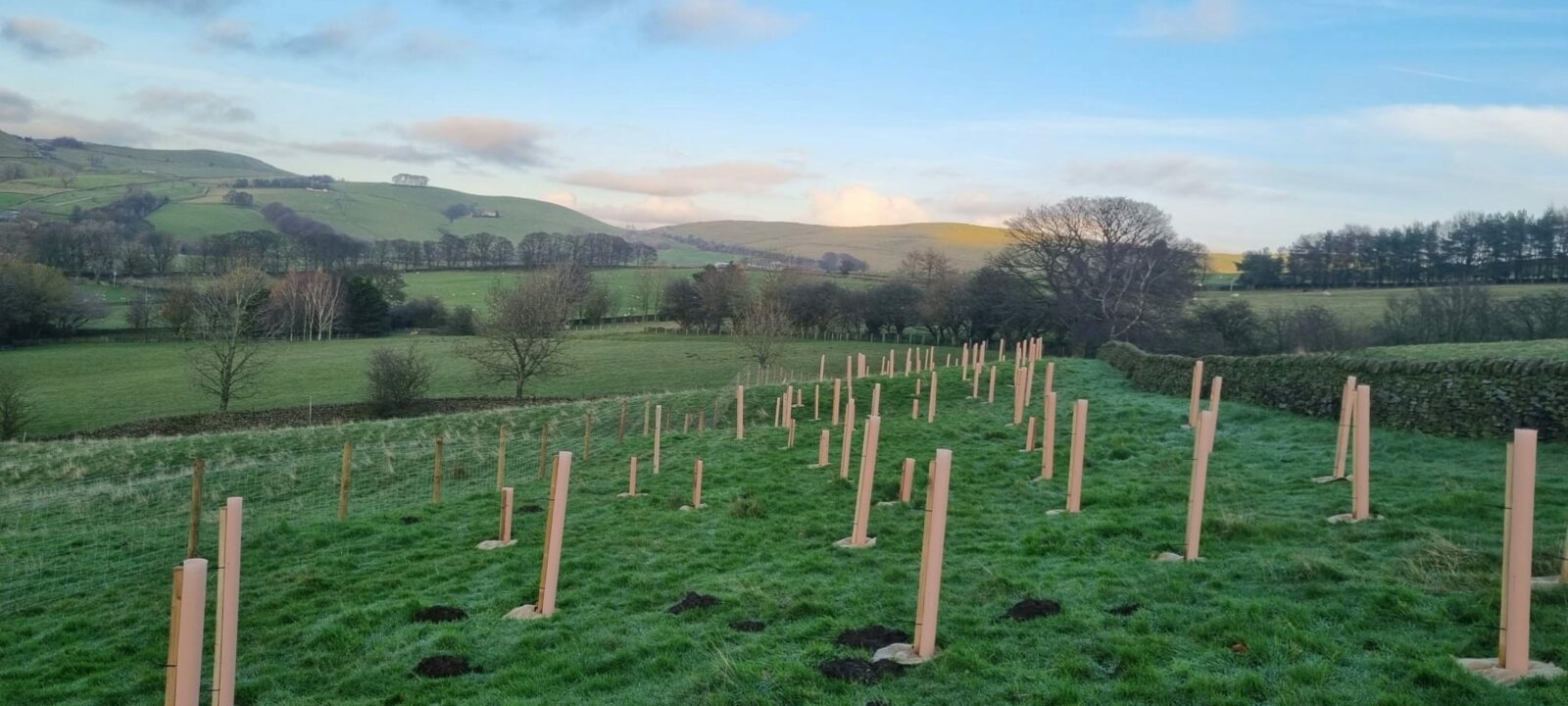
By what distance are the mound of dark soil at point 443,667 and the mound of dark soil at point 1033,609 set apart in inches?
173

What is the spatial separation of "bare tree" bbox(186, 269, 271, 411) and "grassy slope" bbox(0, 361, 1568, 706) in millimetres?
32394

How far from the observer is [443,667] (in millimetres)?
7430

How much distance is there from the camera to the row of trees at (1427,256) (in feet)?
218

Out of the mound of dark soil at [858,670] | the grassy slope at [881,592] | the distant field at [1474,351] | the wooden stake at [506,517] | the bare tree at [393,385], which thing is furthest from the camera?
the bare tree at [393,385]

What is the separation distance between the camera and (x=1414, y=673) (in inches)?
221

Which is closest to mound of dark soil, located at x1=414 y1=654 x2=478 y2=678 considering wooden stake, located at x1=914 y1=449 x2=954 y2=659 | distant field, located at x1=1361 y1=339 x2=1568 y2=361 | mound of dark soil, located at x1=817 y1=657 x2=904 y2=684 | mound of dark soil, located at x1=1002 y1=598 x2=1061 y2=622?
mound of dark soil, located at x1=817 y1=657 x2=904 y2=684

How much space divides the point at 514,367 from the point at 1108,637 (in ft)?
147

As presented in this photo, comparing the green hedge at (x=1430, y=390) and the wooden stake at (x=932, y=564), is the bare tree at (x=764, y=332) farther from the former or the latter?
the wooden stake at (x=932, y=564)

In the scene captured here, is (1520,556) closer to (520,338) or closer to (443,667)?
(443,667)

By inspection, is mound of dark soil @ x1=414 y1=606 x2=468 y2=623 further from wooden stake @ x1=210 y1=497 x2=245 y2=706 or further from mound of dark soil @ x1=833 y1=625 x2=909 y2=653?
mound of dark soil @ x1=833 y1=625 x2=909 y2=653

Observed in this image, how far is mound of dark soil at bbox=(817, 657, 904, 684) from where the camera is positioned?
21.1ft

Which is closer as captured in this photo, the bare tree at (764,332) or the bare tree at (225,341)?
the bare tree at (225,341)

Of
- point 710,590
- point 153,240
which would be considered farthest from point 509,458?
point 153,240

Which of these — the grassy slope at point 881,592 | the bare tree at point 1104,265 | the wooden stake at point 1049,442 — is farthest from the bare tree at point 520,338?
the wooden stake at point 1049,442
